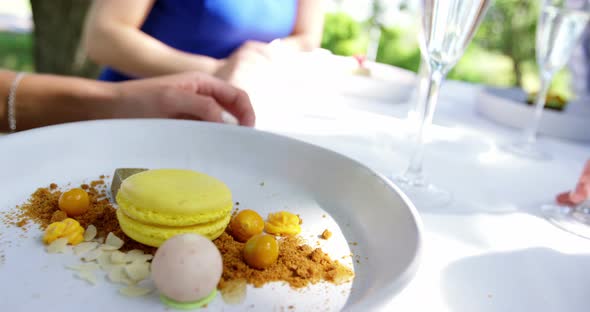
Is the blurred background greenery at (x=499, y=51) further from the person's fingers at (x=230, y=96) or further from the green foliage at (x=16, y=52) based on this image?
the person's fingers at (x=230, y=96)

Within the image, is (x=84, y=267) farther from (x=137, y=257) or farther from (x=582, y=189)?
(x=582, y=189)

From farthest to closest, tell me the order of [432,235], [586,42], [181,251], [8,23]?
[8,23]
[586,42]
[432,235]
[181,251]

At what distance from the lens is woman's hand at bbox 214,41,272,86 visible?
94 centimetres

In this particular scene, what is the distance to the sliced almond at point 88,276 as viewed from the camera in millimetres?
357

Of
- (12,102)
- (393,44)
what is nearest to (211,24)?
(12,102)

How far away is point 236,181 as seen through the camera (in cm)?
57

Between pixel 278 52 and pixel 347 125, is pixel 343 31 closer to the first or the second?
pixel 278 52

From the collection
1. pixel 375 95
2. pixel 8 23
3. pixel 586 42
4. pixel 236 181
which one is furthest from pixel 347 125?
pixel 8 23

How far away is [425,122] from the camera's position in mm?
605

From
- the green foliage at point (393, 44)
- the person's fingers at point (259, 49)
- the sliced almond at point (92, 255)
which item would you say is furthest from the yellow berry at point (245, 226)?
the green foliage at point (393, 44)

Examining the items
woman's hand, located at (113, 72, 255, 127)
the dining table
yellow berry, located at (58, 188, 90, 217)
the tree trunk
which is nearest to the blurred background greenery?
the tree trunk

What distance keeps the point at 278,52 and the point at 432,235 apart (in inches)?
27.6

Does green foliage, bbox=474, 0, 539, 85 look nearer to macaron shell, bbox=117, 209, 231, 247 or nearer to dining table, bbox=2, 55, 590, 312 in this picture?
dining table, bbox=2, 55, 590, 312

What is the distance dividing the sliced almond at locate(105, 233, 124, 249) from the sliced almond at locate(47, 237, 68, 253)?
33 millimetres
